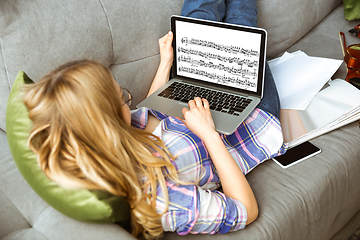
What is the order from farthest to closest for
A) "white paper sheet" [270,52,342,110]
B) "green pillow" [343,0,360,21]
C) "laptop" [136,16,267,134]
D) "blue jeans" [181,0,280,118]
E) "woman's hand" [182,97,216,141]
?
1. "green pillow" [343,0,360,21]
2. "white paper sheet" [270,52,342,110]
3. "blue jeans" [181,0,280,118]
4. "laptop" [136,16,267,134]
5. "woman's hand" [182,97,216,141]

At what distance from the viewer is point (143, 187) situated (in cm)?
71

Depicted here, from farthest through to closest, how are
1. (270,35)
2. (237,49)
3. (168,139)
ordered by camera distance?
1. (270,35)
2. (237,49)
3. (168,139)

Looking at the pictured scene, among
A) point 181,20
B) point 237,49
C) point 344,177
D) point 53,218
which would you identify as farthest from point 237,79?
point 53,218

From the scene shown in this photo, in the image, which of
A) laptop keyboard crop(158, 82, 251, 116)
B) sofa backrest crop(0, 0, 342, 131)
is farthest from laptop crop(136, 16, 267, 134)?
sofa backrest crop(0, 0, 342, 131)

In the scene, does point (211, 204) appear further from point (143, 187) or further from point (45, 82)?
point (45, 82)

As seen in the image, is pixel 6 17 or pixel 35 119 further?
pixel 6 17

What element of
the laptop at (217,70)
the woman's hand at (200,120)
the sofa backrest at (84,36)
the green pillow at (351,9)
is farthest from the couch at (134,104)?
the green pillow at (351,9)

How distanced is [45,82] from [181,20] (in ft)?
1.98

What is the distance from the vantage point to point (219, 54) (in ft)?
3.57

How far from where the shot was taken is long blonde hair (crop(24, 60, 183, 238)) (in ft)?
2.09

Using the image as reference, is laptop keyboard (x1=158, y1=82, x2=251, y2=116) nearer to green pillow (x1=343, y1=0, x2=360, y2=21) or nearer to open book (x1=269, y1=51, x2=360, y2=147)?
open book (x1=269, y1=51, x2=360, y2=147)

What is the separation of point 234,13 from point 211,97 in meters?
0.47

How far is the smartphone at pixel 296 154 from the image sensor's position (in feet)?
3.46

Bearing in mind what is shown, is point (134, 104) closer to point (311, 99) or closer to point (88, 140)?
point (88, 140)
